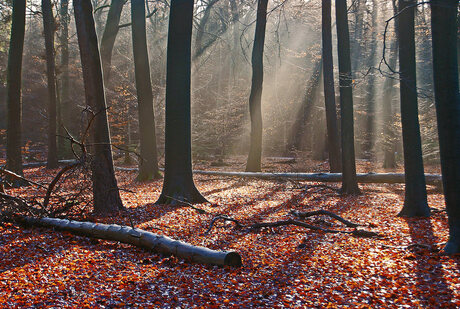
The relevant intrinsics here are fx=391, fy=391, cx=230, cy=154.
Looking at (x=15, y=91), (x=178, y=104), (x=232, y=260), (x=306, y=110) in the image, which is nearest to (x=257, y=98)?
(x=178, y=104)

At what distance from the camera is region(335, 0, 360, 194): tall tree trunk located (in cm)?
1108

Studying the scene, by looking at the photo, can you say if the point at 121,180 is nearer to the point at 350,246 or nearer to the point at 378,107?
the point at 350,246

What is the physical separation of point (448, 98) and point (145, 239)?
190 inches

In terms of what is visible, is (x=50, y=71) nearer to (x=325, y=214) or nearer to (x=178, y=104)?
(x=178, y=104)

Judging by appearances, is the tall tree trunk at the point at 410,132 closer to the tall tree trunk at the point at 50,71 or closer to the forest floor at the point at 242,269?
the forest floor at the point at 242,269

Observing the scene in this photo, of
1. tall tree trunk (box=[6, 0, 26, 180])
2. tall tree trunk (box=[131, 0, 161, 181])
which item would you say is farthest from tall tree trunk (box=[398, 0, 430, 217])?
tall tree trunk (box=[6, 0, 26, 180])

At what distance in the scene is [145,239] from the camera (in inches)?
233

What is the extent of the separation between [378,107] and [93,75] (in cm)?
2207

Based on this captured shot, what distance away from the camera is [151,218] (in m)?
7.98

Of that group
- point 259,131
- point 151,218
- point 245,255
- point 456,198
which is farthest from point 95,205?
point 259,131

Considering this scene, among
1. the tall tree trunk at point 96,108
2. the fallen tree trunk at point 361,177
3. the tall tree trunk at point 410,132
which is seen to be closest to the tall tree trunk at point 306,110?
the fallen tree trunk at point 361,177

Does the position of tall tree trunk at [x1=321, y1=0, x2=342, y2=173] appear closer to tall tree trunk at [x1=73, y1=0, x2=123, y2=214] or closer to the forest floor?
the forest floor

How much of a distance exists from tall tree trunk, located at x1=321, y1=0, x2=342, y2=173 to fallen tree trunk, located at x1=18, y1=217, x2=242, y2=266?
34.6 feet

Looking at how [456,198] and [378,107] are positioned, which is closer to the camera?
[456,198]
